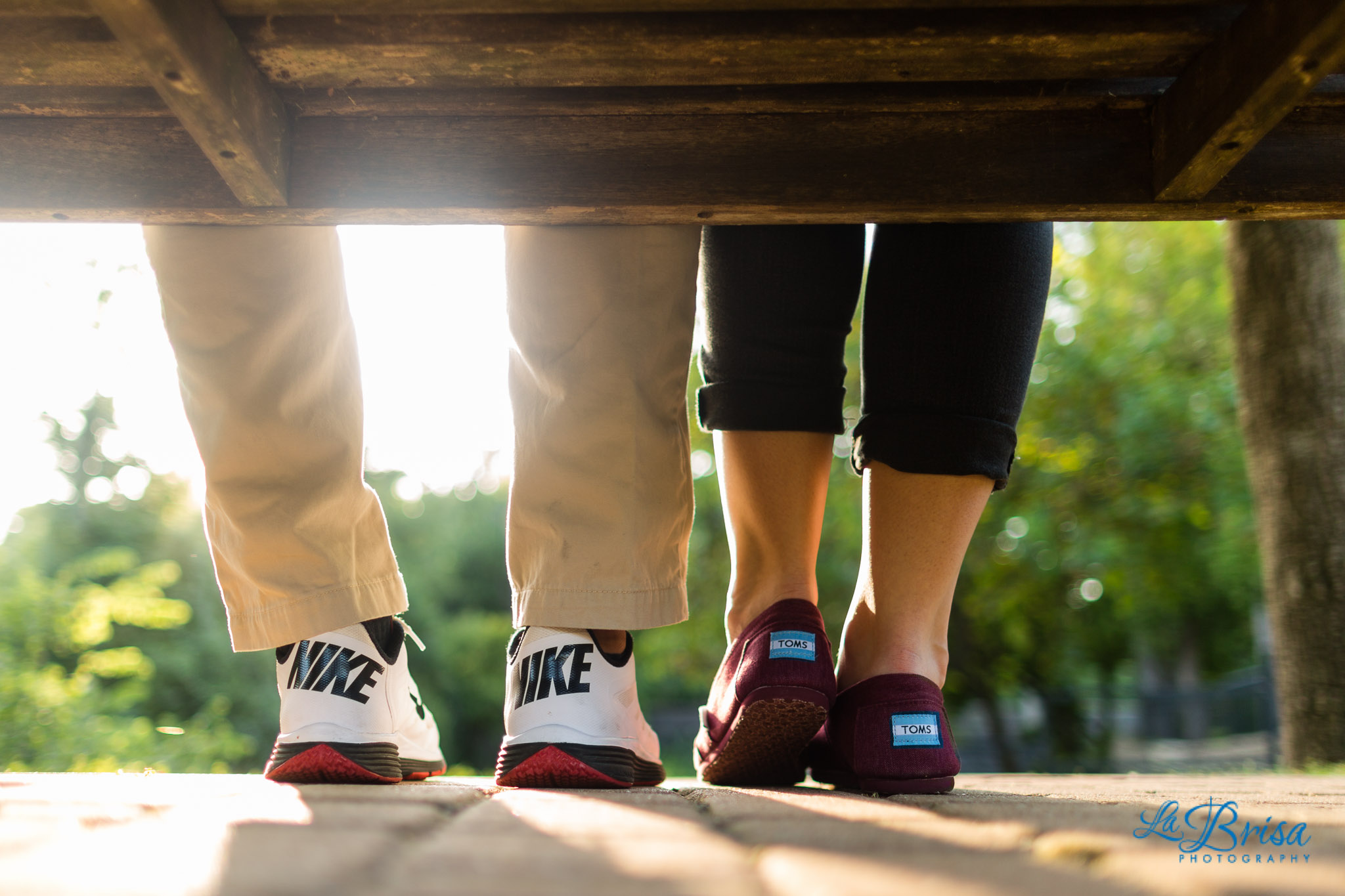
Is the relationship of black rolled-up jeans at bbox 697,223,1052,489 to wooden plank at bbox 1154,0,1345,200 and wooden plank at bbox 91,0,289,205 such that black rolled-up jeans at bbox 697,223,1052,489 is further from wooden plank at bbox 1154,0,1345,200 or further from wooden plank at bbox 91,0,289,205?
wooden plank at bbox 91,0,289,205

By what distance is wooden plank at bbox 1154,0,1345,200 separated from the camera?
3.03 ft

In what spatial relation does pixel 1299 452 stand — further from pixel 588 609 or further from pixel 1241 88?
pixel 588 609

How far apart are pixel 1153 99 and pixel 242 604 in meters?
1.34

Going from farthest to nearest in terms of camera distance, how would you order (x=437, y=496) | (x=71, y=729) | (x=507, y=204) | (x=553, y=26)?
(x=437, y=496) < (x=71, y=729) < (x=507, y=204) < (x=553, y=26)

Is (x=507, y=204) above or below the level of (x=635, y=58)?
below

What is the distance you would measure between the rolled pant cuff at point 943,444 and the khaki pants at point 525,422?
29cm

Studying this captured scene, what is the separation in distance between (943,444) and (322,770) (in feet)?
2.95

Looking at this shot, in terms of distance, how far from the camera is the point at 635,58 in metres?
1.06

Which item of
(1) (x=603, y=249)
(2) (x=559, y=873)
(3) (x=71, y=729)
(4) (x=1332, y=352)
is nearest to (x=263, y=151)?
(1) (x=603, y=249)

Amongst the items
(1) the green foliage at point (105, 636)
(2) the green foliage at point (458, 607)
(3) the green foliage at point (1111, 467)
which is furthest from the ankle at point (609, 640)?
(2) the green foliage at point (458, 607)

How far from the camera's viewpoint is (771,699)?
4.06 feet

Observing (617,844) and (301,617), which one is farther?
(301,617)

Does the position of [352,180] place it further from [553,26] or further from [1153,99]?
[1153,99]

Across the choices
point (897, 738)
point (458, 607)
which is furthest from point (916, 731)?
point (458, 607)
